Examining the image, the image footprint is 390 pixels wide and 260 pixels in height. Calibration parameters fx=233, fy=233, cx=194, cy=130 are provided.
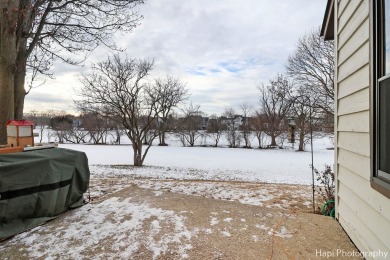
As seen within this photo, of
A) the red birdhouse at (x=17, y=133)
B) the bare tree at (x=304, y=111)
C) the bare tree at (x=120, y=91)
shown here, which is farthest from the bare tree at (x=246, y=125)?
the red birdhouse at (x=17, y=133)

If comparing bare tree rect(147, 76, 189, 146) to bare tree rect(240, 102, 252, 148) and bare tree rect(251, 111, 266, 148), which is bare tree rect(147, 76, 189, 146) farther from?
bare tree rect(251, 111, 266, 148)

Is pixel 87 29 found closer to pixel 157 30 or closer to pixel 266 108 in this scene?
pixel 157 30

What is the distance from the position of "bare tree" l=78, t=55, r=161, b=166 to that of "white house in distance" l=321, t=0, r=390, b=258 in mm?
10513

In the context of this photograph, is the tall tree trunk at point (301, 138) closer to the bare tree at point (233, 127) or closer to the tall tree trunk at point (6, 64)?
the bare tree at point (233, 127)

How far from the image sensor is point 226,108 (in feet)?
101

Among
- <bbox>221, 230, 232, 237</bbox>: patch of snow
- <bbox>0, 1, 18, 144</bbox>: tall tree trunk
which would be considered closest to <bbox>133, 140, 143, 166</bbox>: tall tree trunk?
<bbox>0, 1, 18, 144</bbox>: tall tree trunk

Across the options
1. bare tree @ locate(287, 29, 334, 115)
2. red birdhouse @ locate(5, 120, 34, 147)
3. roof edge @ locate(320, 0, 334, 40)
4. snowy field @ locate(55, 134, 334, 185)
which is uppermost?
bare tree @ locate(287, 29, 334, 115)

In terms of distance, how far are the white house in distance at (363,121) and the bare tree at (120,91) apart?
10.5 metres

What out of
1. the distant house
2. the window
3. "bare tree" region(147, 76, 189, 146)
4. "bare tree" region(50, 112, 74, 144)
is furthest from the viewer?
the distant house

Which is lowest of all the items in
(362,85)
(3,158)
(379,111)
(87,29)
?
(3,158)

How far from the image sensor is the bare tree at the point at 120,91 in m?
11.6

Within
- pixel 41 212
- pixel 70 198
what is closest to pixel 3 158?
pixel 41 212

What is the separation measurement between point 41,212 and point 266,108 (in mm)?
26050

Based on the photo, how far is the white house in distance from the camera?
152 centimetres
